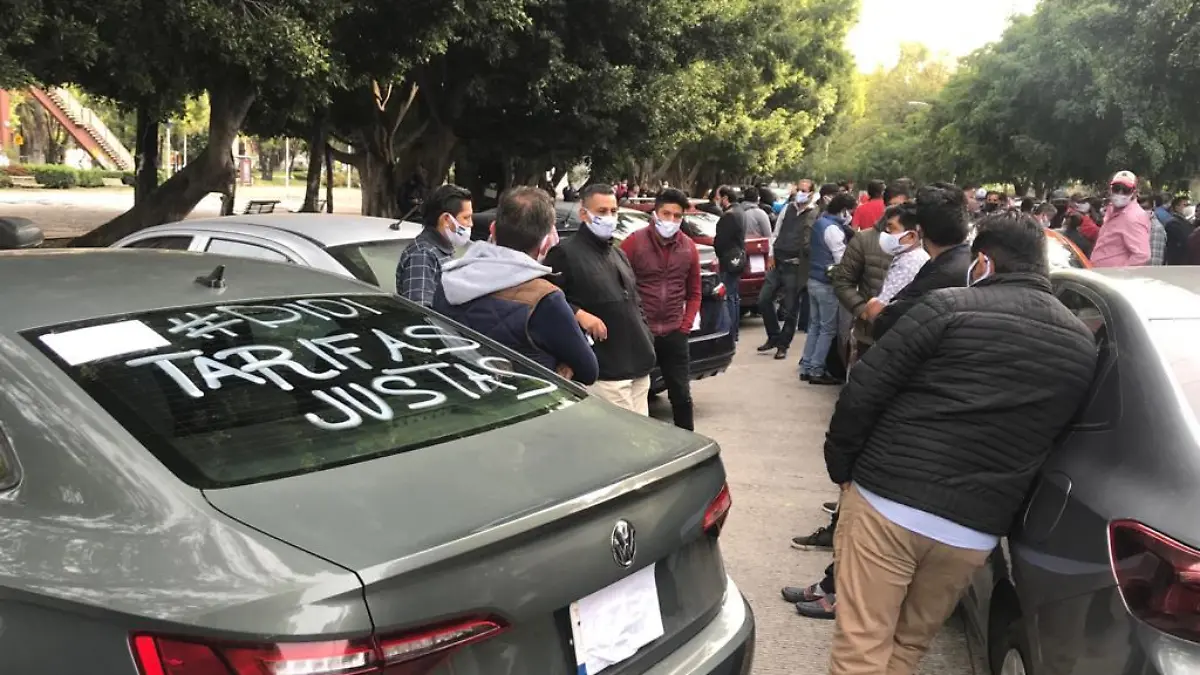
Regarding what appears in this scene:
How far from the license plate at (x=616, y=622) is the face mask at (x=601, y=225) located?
8.71 feet

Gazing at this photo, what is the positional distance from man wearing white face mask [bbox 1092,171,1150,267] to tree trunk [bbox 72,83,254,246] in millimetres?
9406

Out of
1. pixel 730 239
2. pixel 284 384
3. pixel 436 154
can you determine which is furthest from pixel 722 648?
pixel 436 154

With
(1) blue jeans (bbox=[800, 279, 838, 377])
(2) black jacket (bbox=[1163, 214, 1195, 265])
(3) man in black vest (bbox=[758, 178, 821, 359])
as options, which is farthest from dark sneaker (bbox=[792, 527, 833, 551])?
(2) black jacket (bbox=[1163, 214, 1195, 265])

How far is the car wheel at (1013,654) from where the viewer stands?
2688mm

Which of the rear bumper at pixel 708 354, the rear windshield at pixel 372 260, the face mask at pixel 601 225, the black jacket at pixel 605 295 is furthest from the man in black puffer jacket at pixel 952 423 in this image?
the rear bumper at pixel 708 354

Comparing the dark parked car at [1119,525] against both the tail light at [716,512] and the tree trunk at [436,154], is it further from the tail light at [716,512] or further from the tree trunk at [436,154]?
the tree trunk at [436,154]

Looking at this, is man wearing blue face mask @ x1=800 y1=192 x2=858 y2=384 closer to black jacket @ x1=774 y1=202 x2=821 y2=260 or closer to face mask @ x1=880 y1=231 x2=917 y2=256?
black jacket @ x1=774 y1=202 x2=821 y2=260

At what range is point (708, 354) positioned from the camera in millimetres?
7031

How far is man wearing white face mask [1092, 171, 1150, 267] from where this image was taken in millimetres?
7742

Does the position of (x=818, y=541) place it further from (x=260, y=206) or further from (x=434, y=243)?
(x=260, y=206)

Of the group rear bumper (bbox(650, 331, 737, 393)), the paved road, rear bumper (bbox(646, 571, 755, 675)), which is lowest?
the paved road

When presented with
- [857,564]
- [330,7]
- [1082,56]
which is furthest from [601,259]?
[1082,56]

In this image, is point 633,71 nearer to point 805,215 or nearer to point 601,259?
point 805,215

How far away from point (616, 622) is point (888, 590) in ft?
3.57
